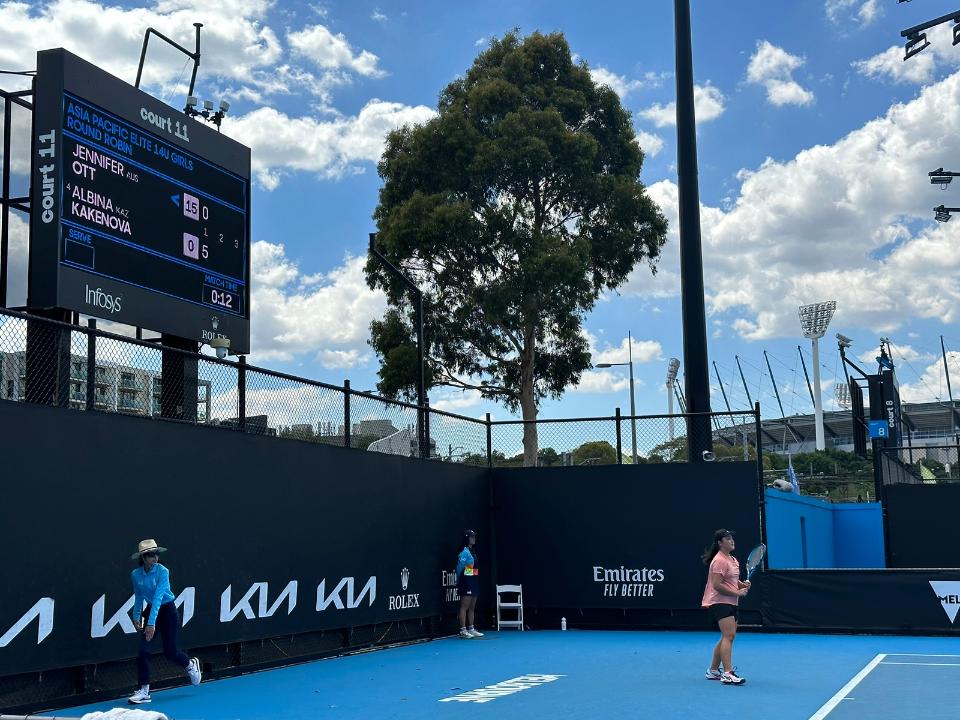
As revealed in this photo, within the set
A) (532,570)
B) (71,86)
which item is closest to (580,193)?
(532,570)

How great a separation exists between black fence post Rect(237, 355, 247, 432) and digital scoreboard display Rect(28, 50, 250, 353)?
0.80 m

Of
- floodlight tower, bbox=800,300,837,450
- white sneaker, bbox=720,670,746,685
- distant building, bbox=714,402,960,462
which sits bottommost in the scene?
white sneaker, bbox=720,670,746,685

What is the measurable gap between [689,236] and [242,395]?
13133 mm

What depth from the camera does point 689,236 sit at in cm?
2459

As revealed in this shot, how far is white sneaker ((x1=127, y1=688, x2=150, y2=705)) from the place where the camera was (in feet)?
37.7

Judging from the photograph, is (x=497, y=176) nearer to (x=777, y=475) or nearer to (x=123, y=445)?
(x=777, y=475)

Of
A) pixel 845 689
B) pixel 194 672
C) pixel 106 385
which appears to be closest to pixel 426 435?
pixel 194 672

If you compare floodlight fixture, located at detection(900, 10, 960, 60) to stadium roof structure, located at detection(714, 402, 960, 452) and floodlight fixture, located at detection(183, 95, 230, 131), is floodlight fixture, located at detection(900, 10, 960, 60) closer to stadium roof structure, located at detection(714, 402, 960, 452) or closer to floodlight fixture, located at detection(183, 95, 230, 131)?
floodlight fixture, located at detection(183, 95, 230, 131)

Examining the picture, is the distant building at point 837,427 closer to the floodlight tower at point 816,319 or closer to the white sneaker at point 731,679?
the floodlight tower at point 816,319

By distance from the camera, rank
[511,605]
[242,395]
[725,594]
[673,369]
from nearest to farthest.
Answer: [725,594]
[242,395]
[511,605]
[673,369]

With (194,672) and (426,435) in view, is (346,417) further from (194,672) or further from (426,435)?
(194,672)

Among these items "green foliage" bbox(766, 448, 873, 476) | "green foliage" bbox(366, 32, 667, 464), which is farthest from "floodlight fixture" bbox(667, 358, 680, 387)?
"green foliage" bbox(366, 32, 667, 464)

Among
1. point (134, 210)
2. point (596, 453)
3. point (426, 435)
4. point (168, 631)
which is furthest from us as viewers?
point (596, 453)

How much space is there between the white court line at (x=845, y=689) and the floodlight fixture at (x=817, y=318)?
2625 inches
